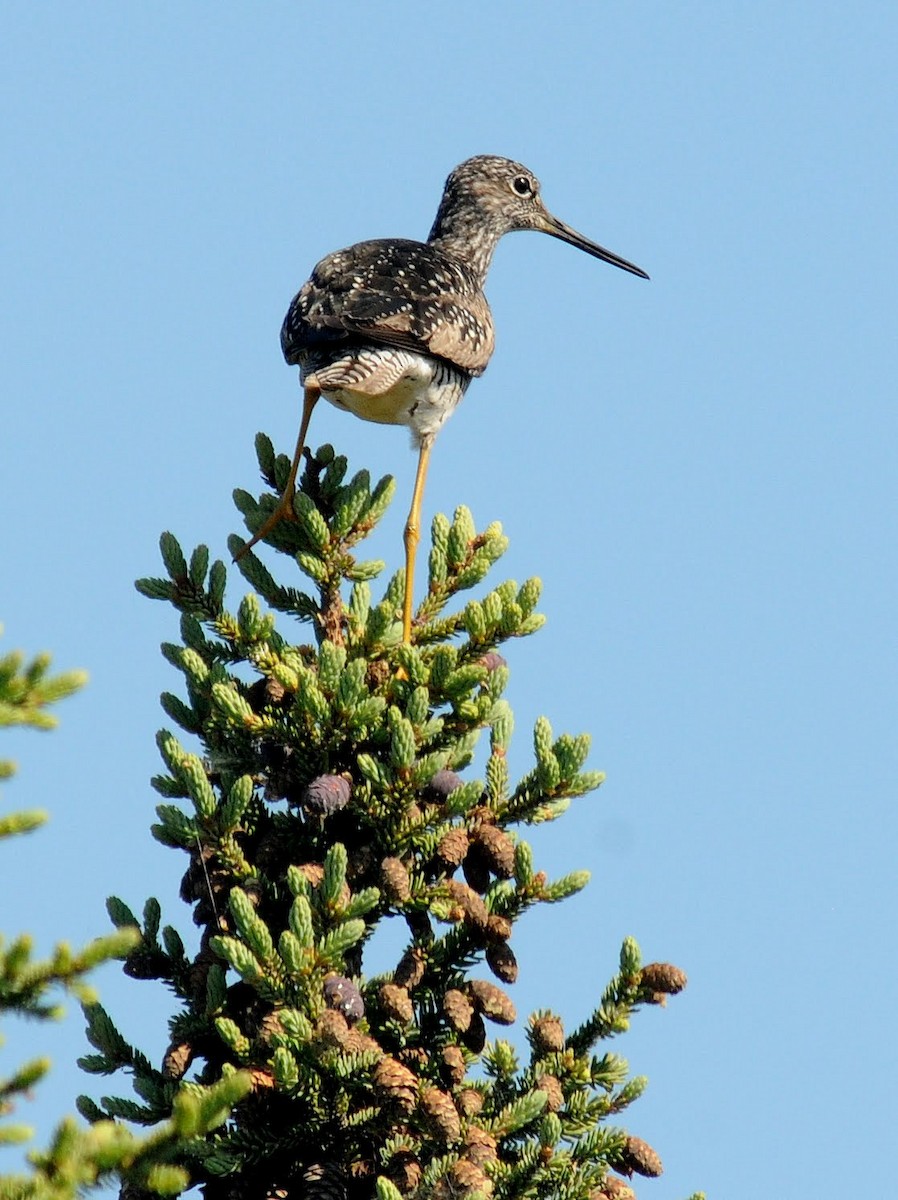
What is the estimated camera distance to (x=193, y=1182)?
5.38 m

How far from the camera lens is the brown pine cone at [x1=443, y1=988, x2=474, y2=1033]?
5277 mm

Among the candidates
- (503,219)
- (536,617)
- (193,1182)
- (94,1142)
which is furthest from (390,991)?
(503,219)

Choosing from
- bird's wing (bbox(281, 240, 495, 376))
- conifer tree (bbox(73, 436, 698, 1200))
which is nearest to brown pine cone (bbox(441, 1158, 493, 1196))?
conifer tree (bbox(73, 436, 698, 1200))

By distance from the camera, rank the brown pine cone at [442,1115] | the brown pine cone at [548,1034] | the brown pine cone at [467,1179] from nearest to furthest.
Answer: the brown pine cone at [467,1179] < the brown pine cone at [442,1115] < the brown pine cone at [548,1034]

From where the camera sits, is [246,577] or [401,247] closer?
[246,577]

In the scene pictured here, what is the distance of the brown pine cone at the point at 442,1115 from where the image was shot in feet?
16.6

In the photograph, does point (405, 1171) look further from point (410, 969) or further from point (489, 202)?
point (489, 202)

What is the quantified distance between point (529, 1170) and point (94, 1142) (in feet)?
6.94

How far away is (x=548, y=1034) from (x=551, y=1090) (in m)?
0.16

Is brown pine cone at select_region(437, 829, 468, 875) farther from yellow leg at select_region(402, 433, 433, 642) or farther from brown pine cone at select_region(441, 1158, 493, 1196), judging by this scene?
yellow leg at select_region(402, 433, 433, 642)

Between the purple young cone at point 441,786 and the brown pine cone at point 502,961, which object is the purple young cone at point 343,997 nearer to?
the brown pine cone at point 502,961

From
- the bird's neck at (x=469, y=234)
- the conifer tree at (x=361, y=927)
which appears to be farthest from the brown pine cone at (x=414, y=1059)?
the bird's neck at (x=469, y=234)

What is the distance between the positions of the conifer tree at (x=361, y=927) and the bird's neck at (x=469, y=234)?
5739mm

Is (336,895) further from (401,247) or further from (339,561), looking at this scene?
(401,247)
